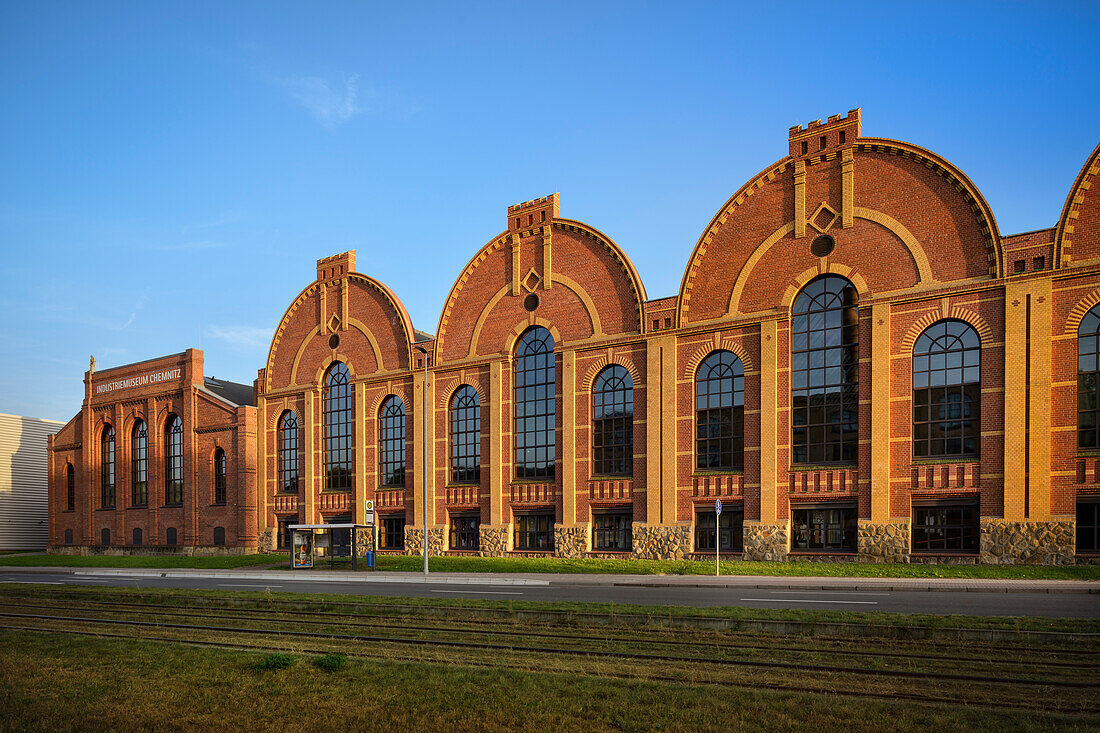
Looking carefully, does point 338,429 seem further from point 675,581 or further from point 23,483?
point 23,483

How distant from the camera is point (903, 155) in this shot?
29.2 meters

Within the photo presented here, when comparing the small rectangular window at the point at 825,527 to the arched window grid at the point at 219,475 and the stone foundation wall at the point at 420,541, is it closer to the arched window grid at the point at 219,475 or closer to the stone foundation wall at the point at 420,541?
the stone foundation wall at the point at 420,541

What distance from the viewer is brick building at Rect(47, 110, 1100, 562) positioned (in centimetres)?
2603

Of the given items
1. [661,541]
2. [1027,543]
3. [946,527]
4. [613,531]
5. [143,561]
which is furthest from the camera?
[143,561]

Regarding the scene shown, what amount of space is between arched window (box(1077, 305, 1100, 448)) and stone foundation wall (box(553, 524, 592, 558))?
750 inches

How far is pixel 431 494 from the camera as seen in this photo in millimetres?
40750

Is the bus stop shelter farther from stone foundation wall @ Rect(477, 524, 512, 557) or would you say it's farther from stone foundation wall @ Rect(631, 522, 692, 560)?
stone foundation wall @ Rect(631, 522, 692, 560)

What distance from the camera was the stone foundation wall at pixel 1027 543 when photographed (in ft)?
81.7

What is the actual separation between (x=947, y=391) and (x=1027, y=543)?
561 centimetres

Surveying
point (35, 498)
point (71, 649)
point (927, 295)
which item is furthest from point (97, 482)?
point (927, 295)

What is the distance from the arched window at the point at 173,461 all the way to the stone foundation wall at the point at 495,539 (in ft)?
82.2

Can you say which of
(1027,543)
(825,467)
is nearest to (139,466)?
(825,467)

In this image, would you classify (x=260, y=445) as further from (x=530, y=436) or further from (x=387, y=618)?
(x=387, y=618)

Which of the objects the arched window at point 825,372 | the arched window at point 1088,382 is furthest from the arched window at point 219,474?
the arched window at point 1088,382
